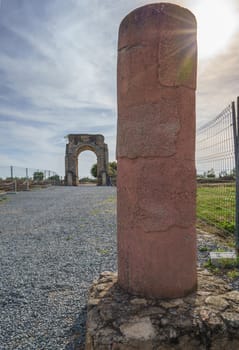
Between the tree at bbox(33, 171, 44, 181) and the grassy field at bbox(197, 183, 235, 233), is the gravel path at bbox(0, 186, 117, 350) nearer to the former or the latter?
the grassy field at bbox(197, 183, 235, 233)

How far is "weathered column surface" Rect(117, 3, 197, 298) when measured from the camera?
2.05 metres

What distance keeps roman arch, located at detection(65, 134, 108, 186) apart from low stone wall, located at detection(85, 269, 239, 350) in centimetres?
2731

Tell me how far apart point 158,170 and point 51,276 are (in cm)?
237

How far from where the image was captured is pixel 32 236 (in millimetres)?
5945

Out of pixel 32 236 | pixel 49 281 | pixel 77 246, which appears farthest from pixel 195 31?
pixel 32 236

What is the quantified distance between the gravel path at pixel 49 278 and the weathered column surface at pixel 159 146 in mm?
821

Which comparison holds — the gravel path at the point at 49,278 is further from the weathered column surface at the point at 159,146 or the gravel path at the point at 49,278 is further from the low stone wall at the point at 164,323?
the weathered column surface at the point at 159,146

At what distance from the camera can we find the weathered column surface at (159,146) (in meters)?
2.05

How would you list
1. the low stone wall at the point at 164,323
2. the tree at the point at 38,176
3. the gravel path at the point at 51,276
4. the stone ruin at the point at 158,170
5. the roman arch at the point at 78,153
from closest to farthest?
the low stone wall at the point at 164,323 → the stone ruin at the point at 158,170 → the gravel path at the point at 51,276 → the tree at the point at 38,176 → the roman arch at the point at 78,153

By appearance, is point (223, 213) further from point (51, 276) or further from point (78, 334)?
point (78, 334)

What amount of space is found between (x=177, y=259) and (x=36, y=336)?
1372mm

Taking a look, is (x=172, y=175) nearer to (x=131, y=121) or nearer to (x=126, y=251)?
(x=131, y=121)

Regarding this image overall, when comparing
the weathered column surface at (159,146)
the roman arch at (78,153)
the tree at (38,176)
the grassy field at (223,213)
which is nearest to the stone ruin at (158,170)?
the weathered column surface at (159,146)

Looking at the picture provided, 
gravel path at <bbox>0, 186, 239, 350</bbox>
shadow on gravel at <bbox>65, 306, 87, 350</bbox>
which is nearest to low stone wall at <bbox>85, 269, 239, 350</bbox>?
shadow on gravel at <bbox>65, 306, 87, 350</bbox>
